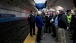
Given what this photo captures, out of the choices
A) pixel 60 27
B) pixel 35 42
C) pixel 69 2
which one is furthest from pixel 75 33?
pixel 69 2

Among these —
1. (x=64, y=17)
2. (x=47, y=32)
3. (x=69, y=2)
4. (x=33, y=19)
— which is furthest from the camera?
(x=69, y=2)

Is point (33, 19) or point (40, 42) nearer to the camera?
point (40, 42)

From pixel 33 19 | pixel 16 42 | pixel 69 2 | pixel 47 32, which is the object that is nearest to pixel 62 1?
pixel 69 2

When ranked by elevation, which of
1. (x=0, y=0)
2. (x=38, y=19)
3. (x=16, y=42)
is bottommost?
(x=16, y=42)

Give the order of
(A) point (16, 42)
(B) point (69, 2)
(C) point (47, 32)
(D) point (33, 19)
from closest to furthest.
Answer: (A) point (16, 42)
(D) point (33, 19)
(C) point (47, 32)
(B) point (69, 2)

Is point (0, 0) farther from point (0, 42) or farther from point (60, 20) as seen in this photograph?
point (60, 20)

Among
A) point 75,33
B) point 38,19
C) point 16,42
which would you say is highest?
point 38,19

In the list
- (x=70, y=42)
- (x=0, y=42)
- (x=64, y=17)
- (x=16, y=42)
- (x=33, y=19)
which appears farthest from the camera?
(x=33, y=19)

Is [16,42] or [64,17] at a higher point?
[64,17]

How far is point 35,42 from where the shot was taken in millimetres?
9477

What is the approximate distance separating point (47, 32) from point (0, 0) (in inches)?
228

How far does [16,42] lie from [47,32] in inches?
146

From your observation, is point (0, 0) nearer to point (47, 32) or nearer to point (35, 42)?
point (35, 42)

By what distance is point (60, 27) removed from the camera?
6.93 metres
